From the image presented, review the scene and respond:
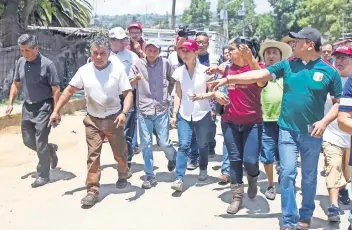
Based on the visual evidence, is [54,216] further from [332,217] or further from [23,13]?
[23,13]

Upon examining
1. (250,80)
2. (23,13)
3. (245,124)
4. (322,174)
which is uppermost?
(23,13)

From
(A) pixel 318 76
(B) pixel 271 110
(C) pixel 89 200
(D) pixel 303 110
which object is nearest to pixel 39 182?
(C) pixel 89 200

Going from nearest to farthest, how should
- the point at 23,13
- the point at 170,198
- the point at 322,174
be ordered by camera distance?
the point at 170,198
the point at 322,174
the point at 23,13

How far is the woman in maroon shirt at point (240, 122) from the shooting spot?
494cm

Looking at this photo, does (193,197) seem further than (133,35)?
No

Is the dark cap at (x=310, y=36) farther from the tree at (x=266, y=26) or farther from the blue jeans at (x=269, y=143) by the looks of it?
the tree at (x=266, y=26)

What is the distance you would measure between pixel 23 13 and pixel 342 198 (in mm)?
11117

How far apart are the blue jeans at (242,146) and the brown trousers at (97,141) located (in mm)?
1268

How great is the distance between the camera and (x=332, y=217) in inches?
182

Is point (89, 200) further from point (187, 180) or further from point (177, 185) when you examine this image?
point (187, 180)

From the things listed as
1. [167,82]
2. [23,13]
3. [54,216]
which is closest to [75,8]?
[23,13]

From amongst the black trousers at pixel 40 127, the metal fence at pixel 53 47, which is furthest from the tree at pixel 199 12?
the black trousers at pixel 40 127

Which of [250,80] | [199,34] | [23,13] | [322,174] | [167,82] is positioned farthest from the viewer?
[23,13]

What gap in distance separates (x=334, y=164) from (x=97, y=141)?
2572 millimetres
